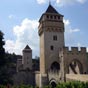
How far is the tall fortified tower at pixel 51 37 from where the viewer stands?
1799 inches

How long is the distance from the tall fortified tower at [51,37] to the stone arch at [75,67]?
2.14m

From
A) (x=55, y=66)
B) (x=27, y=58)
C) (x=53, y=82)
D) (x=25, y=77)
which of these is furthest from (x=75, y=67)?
(x=27, y=58)

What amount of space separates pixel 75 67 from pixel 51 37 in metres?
5.53

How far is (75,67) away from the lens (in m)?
45.0

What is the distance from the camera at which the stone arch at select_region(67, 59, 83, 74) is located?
43.0 m

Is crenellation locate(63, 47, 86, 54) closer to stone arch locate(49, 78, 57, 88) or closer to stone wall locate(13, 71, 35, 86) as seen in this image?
stone arch locate(49, 78, 57, 88)

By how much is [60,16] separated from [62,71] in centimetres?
943

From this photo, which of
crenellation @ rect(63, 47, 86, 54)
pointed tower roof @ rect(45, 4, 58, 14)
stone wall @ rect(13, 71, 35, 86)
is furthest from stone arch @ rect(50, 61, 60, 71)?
stone wall @ rect(13, 71, 35, 86)

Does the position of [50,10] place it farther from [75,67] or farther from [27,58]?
[27,58]

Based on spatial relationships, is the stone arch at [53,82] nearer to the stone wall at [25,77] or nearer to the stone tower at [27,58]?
the stone wall at [25,77]

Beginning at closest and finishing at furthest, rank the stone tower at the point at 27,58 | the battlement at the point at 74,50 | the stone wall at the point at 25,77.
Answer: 1. the battlement at the point at 74,50
2. the stone wall at the point at 25,77
3. the stone tower at the point at 27,58

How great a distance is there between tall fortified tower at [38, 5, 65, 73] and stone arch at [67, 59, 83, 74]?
2.14 meters

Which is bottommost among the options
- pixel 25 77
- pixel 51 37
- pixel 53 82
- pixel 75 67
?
pixel 53 82

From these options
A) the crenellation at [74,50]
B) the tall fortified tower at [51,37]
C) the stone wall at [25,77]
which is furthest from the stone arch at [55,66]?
the stone wall at [25,77]
